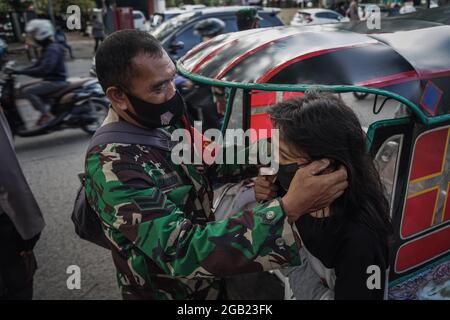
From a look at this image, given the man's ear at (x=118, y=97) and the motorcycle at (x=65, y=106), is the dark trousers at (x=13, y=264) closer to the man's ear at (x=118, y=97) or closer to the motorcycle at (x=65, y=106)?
the man's ear at (x=118, y=97)

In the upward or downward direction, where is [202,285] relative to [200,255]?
downward

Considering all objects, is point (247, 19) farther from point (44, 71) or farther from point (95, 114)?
point (44, 71)

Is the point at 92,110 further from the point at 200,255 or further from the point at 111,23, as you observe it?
the point at 200,255

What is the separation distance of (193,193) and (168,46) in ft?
20.4

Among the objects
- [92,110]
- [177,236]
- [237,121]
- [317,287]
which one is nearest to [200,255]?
[177,236]

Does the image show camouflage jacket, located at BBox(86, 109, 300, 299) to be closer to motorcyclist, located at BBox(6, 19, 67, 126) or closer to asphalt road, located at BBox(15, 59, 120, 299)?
asphalt road, located at BBox(15, 59, 120, 299)

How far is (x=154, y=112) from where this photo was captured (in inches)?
53.5

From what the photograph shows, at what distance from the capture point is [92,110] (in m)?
6.16

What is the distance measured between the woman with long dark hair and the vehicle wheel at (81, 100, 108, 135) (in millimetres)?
5277

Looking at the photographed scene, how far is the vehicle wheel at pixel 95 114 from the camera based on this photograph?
6.17 metres

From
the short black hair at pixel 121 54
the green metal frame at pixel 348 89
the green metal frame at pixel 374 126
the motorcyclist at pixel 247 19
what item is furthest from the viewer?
the motorcyclist at pixel 247 19

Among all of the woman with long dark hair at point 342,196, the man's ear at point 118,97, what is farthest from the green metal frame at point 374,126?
the man's ear at point 118,97

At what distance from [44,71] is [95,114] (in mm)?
971

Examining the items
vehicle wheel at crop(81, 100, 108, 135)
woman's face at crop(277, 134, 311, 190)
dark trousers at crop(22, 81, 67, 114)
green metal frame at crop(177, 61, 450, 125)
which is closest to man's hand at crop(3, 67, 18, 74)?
dark trousers at crop(22, 81, 67, 114)
